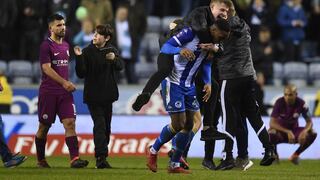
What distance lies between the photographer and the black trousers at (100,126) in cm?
1447

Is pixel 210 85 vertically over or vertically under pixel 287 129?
over

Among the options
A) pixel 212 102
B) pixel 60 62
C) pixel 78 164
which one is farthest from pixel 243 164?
pixel 60 62

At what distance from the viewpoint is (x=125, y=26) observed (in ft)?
75.0

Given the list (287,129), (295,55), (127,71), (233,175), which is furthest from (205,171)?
(295,55)

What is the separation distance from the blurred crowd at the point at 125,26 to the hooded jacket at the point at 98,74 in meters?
7.25

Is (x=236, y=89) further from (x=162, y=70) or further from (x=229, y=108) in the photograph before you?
(x=162, y=70)

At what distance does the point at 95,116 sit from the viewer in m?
14.6

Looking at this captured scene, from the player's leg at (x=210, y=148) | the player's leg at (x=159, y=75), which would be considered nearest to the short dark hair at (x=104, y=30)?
the player's leg at (x=159, y=75)

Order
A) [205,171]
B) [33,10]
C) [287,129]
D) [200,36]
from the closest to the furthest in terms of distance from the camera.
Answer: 1. [200,36]
2. [205,171]
3. [287,129]
4. [33,10]

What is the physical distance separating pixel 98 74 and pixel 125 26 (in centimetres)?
831

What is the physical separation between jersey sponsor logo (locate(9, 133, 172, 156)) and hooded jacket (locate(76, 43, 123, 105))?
442cm

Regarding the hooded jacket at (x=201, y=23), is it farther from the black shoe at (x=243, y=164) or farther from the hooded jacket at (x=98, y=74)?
the black shoe at (x=243, y=164)

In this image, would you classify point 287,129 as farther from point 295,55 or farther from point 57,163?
point 295,55

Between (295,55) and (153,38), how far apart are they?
3.47 metres
